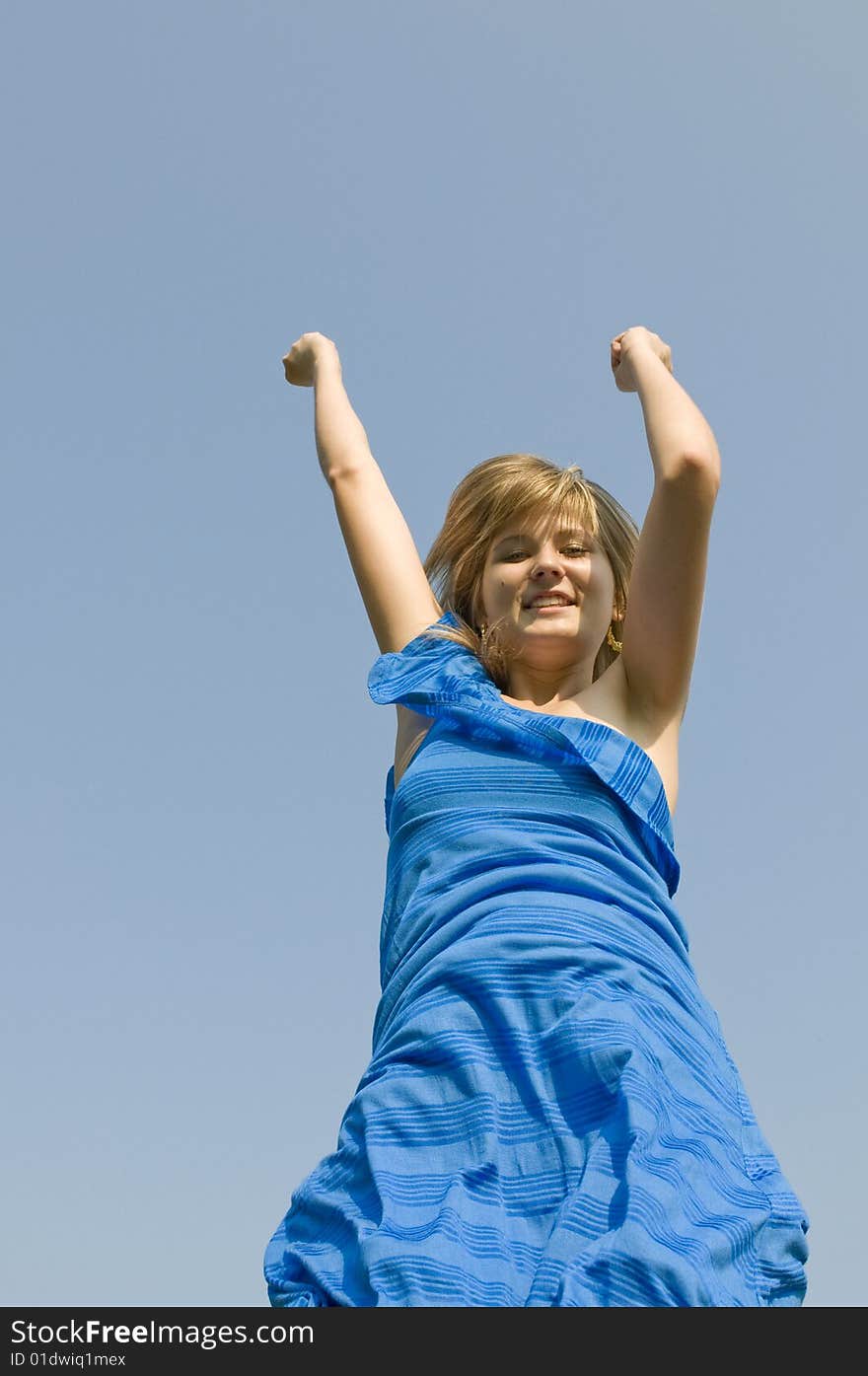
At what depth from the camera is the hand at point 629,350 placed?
160 inches

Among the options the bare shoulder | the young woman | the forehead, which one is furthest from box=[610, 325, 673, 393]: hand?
the bare shoulder

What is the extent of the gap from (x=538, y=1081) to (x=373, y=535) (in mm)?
1770

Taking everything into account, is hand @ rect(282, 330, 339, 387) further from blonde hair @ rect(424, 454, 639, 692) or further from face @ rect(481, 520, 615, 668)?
face @ rect(481, 520, 615, 668)

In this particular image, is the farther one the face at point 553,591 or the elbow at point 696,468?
the face at point 553,591

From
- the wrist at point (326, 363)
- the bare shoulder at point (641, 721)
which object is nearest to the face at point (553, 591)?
the bare shoulder at point (641, 721)

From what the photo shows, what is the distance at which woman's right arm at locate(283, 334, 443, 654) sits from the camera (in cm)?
413

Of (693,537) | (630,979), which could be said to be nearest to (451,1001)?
(630,979)

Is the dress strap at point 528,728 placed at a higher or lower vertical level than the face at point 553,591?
lower

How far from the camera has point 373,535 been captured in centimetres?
420

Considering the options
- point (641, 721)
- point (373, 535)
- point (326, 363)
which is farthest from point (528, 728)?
point (326, 363)

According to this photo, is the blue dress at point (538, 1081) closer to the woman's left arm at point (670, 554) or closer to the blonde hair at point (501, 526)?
the woman's left arm at point (670, 554)

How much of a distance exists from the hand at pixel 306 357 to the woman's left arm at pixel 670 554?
1263 millimetres

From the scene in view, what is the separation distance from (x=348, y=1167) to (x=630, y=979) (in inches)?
24.7
